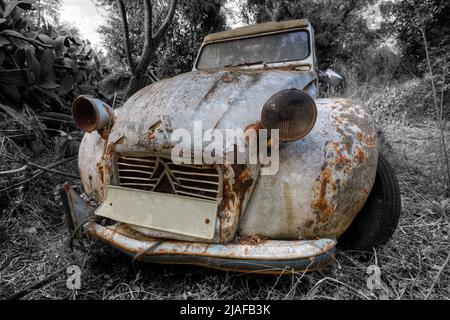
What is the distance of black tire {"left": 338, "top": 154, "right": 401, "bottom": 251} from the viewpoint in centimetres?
154

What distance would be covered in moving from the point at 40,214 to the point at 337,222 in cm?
205

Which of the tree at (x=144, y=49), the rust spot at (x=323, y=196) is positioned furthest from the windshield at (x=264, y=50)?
the rust spot at (x=323, y=196)

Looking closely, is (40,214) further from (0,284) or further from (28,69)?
(28,69)

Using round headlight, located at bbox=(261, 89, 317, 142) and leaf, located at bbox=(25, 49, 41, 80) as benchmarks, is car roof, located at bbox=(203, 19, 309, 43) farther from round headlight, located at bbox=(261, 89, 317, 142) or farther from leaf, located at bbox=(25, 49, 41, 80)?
leaf, located at bbox=(25, 49, 41, 80)

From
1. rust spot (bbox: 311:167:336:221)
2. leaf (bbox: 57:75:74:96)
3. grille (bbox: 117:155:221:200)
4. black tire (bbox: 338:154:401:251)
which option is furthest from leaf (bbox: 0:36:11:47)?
black tire (bbox: 338:154:401:251)

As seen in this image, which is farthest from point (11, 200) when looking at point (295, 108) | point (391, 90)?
point (391, 90)

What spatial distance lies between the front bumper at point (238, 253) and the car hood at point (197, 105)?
0.45 m

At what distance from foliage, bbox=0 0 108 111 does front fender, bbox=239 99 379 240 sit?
2.82 meters

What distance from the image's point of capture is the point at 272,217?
49.9 inches

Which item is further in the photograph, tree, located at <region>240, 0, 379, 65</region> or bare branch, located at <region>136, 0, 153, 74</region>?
tree, located at <region>240, 0, 379, 65</region>

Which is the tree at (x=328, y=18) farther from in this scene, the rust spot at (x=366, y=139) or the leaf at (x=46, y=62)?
the rust spot at (x=366, y=139)

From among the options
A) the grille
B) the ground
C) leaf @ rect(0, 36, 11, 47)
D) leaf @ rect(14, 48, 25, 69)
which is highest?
leaf @ rect(0, 36, 11, 47)

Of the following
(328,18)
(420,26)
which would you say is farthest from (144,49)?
(328,18)

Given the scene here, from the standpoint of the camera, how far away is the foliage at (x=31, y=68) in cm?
286
